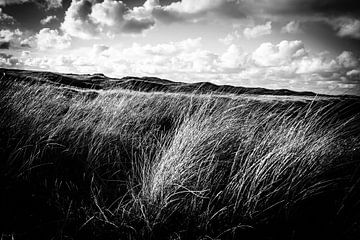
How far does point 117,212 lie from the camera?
4.52ft

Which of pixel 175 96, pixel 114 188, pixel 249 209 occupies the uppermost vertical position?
pixel 175 96

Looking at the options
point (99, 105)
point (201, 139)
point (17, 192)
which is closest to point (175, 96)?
point (99, 105)

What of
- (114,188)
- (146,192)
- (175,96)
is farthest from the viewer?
(175,96)

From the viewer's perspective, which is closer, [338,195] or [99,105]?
[338,195]

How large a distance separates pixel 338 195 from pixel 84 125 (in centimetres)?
275

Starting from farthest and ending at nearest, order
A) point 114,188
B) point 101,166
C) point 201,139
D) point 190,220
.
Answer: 1. point 101,166
2. point 201,139
3. point 114,188
4. point 190,220

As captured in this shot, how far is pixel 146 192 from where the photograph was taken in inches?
59.0

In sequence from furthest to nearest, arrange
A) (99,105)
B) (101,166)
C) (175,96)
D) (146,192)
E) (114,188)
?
(175,96), (99,105), (101,166), (114,188), (146,192)

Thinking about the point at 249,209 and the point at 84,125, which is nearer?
the point at 249,209

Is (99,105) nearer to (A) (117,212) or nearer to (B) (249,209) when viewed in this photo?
(A) (117,212)

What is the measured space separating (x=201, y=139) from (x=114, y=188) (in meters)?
0.84

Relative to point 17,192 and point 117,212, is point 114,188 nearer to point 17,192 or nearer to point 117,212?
point 117,212

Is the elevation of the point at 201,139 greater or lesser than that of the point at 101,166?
greater

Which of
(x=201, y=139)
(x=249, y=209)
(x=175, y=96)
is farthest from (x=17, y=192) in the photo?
(x=175, y=96)
